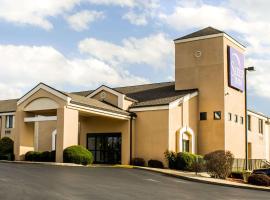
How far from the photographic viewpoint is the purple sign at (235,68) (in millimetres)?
32500

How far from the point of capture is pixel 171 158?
28062 mm

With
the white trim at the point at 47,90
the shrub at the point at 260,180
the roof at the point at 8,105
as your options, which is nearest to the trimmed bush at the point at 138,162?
the white trim at the point at 47,90

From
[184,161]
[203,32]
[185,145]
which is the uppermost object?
[203,32]

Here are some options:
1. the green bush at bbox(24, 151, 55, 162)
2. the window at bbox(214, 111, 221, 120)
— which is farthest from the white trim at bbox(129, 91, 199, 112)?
the green bush at bbox(24, 151, 55, 162)

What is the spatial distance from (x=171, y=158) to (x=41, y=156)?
8.53 metres

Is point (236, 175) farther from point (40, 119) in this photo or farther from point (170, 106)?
point (40, 119)

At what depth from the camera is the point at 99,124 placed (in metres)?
32.0

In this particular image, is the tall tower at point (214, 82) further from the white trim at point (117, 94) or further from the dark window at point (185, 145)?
the white trim at point (117, 94)

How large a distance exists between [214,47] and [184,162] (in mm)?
9820

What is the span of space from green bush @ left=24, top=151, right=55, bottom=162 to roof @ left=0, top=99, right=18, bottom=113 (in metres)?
14.2

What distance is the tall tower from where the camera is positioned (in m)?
31.7

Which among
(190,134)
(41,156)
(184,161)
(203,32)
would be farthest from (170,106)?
(41,156)

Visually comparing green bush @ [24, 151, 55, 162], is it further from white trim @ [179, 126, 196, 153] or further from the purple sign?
the purple sign

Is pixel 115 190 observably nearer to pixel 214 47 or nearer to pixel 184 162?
pixel 184 162
